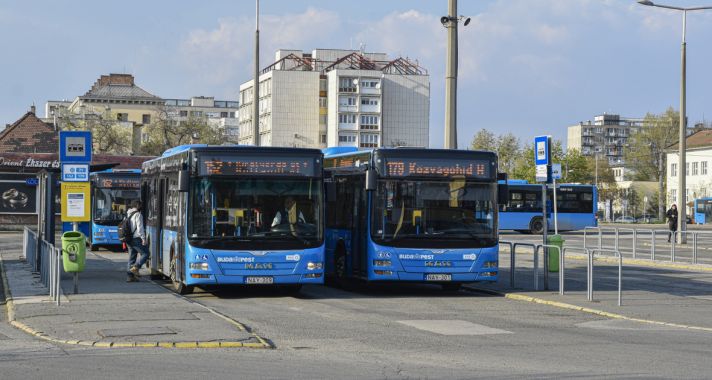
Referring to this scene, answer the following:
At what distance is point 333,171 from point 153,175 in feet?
13.7

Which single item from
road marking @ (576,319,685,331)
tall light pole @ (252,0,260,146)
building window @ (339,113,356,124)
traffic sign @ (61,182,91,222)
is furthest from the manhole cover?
building window @ (339,113,356,124)

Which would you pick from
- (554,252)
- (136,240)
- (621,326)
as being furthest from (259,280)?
(621,326)

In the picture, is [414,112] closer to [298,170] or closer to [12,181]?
[12,181]

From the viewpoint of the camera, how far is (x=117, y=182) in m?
38.3

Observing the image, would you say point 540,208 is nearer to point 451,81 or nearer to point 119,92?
point 451,81

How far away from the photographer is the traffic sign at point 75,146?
2181 centimetres

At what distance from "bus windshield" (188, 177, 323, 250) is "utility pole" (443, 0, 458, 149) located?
5527mm

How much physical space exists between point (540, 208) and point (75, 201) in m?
42.9

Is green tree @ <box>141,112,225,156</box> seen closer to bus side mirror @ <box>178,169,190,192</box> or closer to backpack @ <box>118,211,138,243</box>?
backpack @ <box>118,211,138,243</box>

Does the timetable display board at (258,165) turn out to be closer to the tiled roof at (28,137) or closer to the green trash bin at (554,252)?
the green trash bin at (554,252)

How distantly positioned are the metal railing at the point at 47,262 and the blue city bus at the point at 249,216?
222cm

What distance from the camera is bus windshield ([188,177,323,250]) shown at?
19.0 metres

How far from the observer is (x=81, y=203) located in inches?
841

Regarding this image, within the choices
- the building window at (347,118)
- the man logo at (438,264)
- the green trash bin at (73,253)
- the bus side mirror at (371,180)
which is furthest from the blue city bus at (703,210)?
the green trash bin at (73,253)
